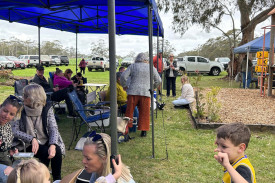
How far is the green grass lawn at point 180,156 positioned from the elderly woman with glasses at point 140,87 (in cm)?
47

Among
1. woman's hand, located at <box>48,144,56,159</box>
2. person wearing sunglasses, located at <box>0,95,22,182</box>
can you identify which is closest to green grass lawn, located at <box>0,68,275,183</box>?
woman's hand, located at <box>48,144,56,159</box>

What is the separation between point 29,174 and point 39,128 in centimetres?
166

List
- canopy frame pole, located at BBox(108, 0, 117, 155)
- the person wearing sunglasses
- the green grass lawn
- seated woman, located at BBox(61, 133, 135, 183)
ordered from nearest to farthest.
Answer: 1. seated woman, located at BBox(61, 133, 135, 183)
2. canopy frame pole, located at BBox(108, 0, 117, 155)
3. the person wearing sunglasses
4. the green grass lawn

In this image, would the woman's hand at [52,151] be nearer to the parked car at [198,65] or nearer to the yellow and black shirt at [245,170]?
the yellow and black shirt at [245,170]

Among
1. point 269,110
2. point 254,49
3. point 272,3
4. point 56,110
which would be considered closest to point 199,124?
point 269,110

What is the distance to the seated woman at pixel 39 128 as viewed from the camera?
291cm

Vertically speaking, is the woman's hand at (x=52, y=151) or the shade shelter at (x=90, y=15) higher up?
the shade shelter at (x=90, y=15)

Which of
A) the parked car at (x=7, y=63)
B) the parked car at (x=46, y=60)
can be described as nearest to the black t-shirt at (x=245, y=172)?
the parked car at (x=7, y=63)

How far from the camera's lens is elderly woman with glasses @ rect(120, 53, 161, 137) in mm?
5125

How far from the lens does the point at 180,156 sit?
427 cm

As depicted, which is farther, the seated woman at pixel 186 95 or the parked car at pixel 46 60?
the parked car at pixel 46 60

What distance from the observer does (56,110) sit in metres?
7.48

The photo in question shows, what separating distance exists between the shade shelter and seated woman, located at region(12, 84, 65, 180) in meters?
1.16

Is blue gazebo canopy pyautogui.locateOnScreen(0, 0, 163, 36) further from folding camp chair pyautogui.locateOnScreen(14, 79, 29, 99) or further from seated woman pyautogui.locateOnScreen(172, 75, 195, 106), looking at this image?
seated woman pyautogui.locateOnScreen(172, 75, 195, 106)
